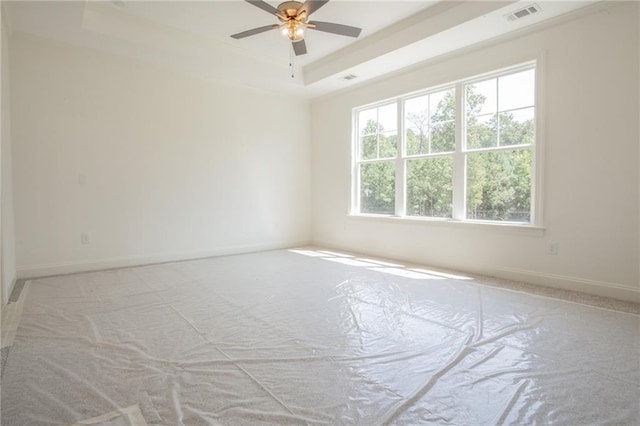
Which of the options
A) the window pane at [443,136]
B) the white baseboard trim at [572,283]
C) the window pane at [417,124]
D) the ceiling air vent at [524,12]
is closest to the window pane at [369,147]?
the window pane at [417,124]

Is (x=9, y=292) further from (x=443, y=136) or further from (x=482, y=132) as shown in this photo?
(x=482, y=132)

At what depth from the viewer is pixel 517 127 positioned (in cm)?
381

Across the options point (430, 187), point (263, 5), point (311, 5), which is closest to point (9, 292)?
point (263, 5)

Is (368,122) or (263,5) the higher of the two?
(263,5)

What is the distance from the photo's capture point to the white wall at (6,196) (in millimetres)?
2926

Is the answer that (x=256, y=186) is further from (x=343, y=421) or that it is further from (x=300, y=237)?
(x=343, y=421)

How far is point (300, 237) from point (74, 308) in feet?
12.9

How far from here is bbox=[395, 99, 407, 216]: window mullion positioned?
5.01 meters

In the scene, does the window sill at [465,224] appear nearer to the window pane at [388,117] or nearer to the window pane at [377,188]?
the window pane at [377,188]

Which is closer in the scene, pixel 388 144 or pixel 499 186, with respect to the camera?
pixel 499 186

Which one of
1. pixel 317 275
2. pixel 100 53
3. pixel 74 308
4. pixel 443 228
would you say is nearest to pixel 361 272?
pixel 317 275

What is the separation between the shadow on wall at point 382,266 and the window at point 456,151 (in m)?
0.81

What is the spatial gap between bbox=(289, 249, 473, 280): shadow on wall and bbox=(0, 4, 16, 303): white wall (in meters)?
3.53

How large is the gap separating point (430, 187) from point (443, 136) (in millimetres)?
700
